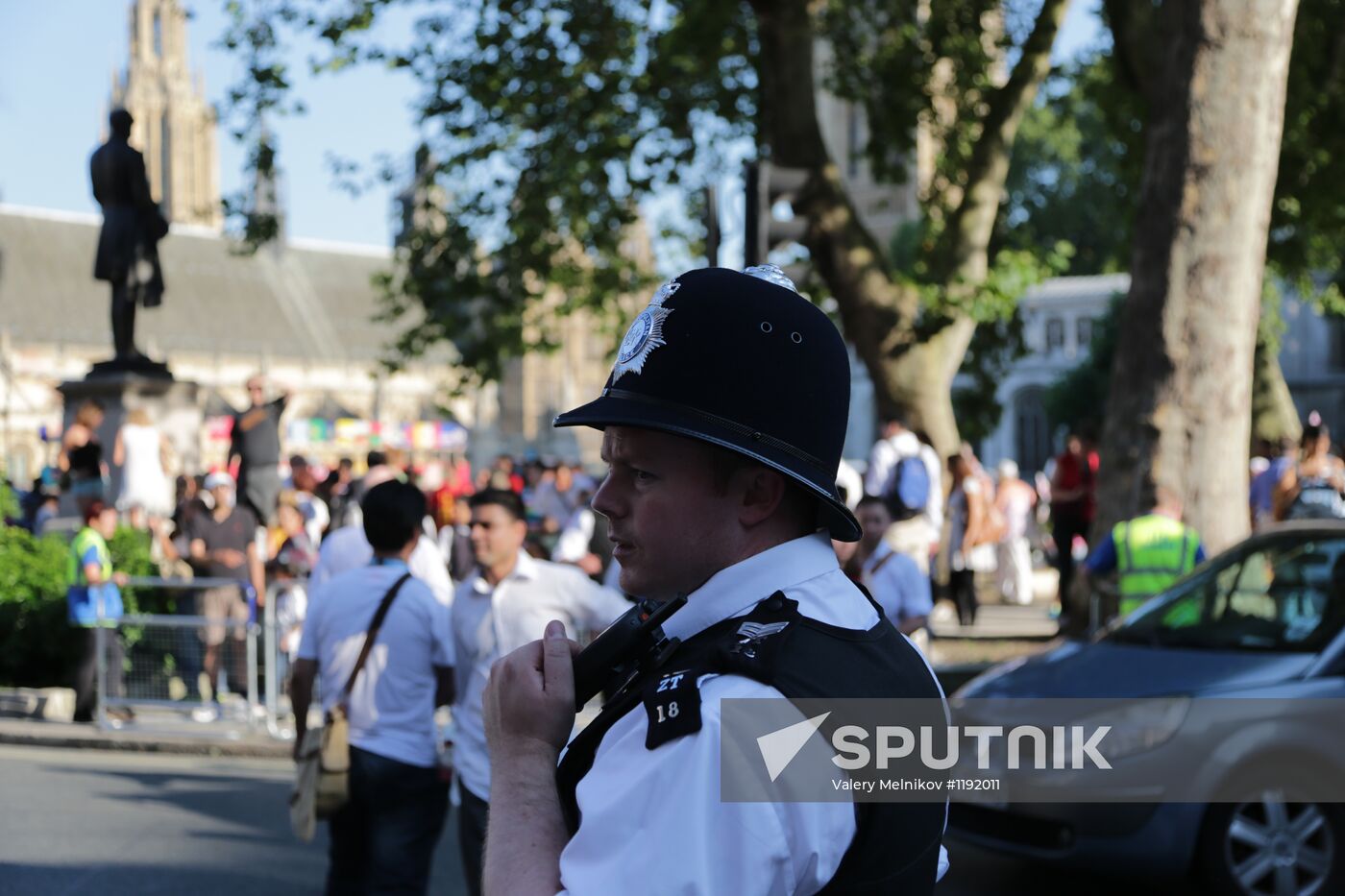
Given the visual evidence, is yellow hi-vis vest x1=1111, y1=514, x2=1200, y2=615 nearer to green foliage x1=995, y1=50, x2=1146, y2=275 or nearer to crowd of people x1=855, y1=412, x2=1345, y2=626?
crowd of people x1=855, y1=412, x2=1345, y2=626

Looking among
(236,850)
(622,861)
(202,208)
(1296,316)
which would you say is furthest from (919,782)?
(1296,316)

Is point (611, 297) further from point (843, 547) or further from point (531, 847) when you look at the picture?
point (531, 847)

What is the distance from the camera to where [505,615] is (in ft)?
17.3

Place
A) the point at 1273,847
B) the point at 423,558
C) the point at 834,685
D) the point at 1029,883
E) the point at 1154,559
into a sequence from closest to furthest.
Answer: the point at 834,685 < the point at 1273,847 < the point at 1029,883 < the point at 423,558 < the point at 1154,559

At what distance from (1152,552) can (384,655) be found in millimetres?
5601

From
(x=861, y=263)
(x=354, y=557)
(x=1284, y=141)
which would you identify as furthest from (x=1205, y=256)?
(x=1284, y=141)

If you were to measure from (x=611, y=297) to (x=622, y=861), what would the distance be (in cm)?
2001

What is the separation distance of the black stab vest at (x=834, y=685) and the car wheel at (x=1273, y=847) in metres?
4.78

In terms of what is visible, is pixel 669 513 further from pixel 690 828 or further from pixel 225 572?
pixel 225 572

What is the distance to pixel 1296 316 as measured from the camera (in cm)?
6219

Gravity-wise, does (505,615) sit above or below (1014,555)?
above

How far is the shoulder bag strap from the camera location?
526cm

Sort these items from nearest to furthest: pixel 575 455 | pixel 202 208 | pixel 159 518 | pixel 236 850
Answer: pixel 236 850
pixel 159 518
pixel 202 208
pixel 575 455

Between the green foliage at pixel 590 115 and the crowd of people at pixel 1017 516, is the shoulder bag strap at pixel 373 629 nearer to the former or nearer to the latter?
the crowd of people at pixel 1017 516
